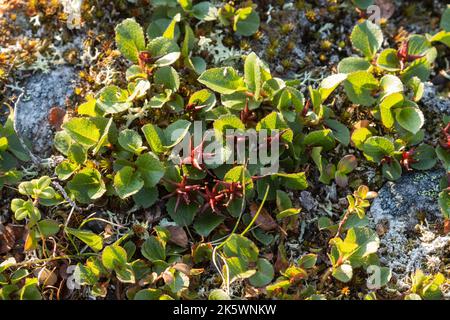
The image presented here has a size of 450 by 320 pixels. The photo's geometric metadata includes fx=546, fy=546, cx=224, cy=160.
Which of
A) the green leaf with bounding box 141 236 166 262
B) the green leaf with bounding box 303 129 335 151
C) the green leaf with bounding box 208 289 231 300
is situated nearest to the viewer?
the green leaf with bounding box 208 289 231 300

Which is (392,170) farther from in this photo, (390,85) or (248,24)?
(248,24)

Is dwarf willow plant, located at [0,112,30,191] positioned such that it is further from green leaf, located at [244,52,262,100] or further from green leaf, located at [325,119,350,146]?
green leaf, located at [325,119,350,146]

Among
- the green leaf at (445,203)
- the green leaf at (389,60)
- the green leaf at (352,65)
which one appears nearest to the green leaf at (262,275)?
the green leaf at (445,203)

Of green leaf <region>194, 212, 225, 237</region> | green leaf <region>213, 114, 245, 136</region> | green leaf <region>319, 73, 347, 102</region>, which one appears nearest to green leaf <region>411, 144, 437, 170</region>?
green leaf <region>319, 73, 347, 102</region>

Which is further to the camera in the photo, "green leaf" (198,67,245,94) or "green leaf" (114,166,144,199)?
"green leaf" (198,67,245,94)

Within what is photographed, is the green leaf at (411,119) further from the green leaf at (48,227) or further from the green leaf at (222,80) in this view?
the green leaf at (48,227)
